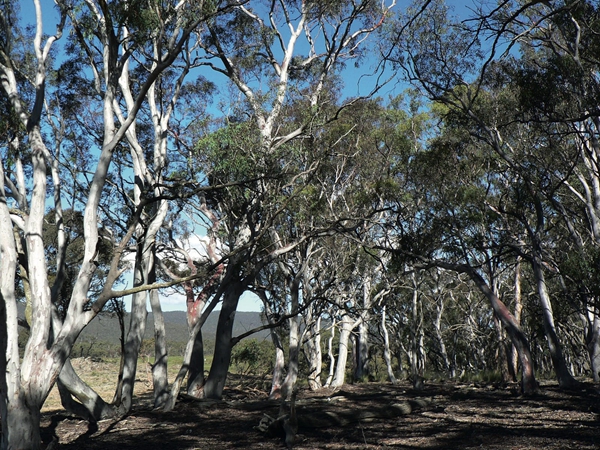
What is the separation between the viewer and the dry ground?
20.5 ft

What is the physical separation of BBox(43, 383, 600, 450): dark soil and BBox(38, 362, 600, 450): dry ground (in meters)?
0.01

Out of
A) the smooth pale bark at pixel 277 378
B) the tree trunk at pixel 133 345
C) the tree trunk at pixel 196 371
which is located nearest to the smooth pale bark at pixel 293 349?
the smooth pale bark at pixel 277 378

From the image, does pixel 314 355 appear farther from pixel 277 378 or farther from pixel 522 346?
pixel 522 346

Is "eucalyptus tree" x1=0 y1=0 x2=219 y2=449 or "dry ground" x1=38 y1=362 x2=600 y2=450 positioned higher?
"eucalyptus tree" x1=0 y1=0 x2=219 y2=449

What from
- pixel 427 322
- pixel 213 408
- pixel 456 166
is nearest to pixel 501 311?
pixel 456 166

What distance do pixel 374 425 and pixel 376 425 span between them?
0.09 feet

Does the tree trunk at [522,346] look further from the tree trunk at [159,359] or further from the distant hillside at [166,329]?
the distant hillside at [166,329]

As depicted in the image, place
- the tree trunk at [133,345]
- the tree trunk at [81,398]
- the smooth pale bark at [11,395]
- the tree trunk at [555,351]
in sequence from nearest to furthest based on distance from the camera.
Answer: the smooth pale bark at [11,395], the tree trunk at [81,398], the tree trunk at [133,345], the tree trunk at [555,351]

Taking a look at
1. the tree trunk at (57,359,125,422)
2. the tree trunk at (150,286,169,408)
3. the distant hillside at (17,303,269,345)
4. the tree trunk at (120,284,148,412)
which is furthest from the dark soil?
the distant hillside at (17,303,269,345)

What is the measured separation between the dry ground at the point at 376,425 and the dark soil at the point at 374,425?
0.03ft

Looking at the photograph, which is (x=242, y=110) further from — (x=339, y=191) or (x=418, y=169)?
(x=418, y=169)

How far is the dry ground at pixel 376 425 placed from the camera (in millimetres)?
Answer: 6246

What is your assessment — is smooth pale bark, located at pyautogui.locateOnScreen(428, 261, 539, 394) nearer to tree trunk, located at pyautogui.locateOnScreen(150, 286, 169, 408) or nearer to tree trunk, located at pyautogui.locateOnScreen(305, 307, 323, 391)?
tree trunk, located at pyautogui.locateOnScreen(150, 286, 169, 408)

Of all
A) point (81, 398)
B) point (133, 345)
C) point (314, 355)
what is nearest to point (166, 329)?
point (314, 355)
